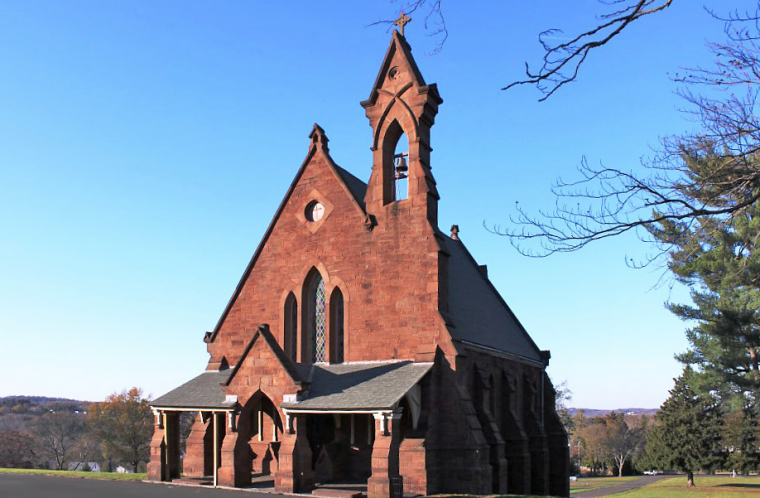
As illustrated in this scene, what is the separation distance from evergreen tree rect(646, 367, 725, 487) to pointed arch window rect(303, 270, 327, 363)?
4028cm

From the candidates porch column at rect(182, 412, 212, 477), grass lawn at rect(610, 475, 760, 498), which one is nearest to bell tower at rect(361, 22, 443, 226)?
porch column at rect(182, 412, 212, 477)

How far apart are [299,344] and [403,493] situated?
796 cm

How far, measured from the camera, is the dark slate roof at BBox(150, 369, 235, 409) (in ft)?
77.6

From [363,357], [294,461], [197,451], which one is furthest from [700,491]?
[294,461]

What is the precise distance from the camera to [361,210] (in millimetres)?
25531

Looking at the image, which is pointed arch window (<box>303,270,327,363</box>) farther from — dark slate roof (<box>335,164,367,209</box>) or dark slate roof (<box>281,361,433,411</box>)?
dark slate roof (<box>335,164,367,209</box>)

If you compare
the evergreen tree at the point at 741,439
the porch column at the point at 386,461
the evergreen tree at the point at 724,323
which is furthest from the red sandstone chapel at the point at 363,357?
the evergreen tree at the point at 741,439

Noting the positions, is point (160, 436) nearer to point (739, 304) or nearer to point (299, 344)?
point (299, 344)

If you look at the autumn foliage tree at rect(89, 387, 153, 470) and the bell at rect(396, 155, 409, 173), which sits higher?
the bell at rect(396, 155, 409, 173)

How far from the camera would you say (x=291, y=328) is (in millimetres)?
26734

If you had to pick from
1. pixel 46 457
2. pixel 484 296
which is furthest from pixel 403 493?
pixel 46 457

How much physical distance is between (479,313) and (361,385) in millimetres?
10585

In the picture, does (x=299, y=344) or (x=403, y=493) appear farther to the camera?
(x=299, y=344)

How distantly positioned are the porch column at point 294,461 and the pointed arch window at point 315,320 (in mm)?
4853
